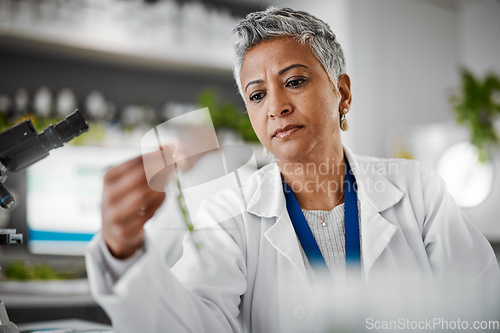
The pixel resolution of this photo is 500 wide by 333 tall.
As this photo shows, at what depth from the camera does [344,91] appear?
0.65m

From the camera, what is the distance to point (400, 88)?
1.18m

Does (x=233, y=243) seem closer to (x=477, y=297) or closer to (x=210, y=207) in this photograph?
(x=210, y=207)

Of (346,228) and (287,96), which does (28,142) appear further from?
(346,228)

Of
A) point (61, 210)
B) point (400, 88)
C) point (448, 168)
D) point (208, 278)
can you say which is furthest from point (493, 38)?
point (208, 278)

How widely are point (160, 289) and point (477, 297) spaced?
1.36 ft

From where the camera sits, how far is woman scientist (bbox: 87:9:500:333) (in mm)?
584

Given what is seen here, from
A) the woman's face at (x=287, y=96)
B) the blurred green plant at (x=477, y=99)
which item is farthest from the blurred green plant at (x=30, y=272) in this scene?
the blurred green plant at (x=477, y=99)

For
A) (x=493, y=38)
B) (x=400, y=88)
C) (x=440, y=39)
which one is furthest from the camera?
(x=493, y=38)

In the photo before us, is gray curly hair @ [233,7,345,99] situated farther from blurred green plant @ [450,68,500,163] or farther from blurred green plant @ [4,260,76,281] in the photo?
blurred green plant @ [450,68,500,163]

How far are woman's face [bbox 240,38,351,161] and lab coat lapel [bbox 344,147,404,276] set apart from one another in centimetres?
11

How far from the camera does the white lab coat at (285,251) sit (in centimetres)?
59

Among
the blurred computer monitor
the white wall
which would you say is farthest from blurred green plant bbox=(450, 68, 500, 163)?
the blurred computer monitor

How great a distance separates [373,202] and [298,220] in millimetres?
114

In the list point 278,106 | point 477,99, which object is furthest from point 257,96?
point 477,99
